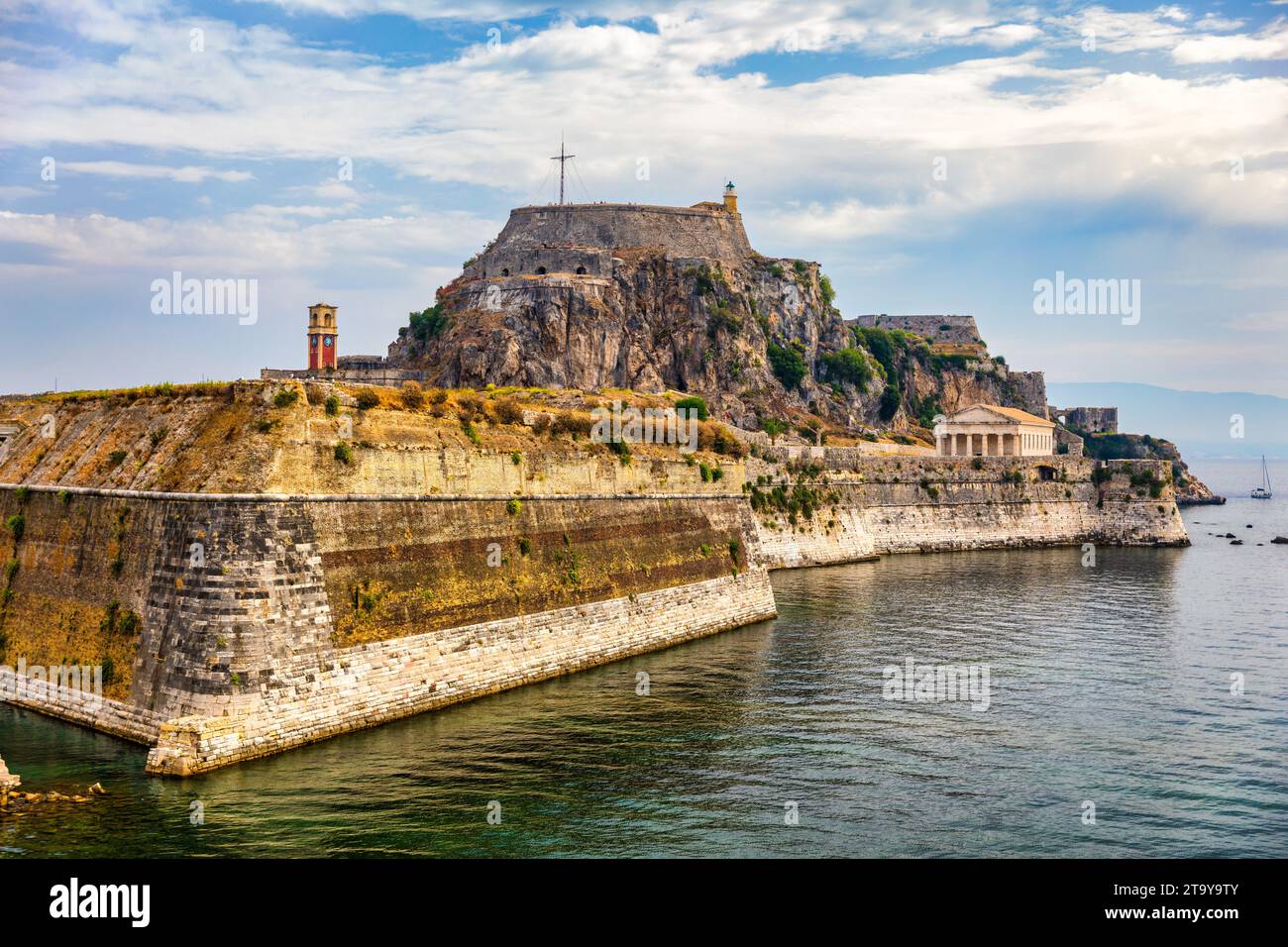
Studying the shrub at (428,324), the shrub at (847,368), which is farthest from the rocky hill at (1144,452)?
the shrub at (428,324)

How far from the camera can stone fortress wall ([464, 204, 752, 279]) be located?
98.7m

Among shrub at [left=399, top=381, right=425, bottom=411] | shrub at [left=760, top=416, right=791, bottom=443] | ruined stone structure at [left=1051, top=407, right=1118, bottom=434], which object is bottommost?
shrub at [left=399, top=381, right=425, bottom=411]

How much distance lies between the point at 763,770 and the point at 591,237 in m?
83.6

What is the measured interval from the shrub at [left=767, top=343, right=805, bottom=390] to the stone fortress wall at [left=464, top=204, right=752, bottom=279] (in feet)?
34.0

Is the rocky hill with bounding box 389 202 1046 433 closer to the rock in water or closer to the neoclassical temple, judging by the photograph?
the neoclassical temple

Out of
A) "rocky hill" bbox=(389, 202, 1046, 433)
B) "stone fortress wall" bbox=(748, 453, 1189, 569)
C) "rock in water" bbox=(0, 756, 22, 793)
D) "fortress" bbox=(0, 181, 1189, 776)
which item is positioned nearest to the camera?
"rock in water" bbox=(0, 756, 22, 793)

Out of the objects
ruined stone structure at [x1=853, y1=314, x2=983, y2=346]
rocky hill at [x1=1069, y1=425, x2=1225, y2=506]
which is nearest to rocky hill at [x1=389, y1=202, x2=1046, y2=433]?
ruined stone structure at [x1=853, y1=314, x2=983, y2=346]

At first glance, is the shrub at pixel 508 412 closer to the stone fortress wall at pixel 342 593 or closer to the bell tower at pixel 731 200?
the stone fortress wall at pixel 342 593

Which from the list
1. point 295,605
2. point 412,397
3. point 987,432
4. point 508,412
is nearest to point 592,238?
point 987,432

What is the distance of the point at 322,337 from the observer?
84.3m

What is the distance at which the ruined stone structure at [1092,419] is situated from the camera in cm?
17962
